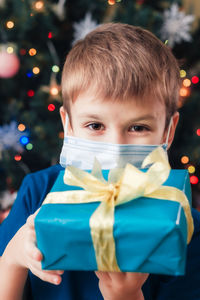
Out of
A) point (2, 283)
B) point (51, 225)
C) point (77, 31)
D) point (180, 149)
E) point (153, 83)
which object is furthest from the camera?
point (180, 149)

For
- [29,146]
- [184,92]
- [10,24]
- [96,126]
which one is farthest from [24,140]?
[96,126]

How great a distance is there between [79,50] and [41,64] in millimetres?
1087

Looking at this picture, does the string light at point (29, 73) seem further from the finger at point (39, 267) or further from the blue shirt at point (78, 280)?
the finger at point (39, 267)

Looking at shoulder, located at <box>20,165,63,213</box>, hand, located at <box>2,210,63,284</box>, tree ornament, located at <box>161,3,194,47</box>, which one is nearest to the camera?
hand, located at <box>2,210,63,284</box>

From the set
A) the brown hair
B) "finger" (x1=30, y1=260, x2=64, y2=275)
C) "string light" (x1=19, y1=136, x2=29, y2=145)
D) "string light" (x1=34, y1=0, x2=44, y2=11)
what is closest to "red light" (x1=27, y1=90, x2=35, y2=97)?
"string light" (x1=19, y1=136, x2=29, y2=145)

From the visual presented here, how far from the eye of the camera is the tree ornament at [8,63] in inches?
80.5

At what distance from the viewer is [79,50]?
1.19 metres

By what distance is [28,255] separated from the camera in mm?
745

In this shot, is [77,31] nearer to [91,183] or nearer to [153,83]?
[153,83]

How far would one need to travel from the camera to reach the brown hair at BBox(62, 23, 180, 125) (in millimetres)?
999

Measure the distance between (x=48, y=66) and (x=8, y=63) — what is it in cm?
26

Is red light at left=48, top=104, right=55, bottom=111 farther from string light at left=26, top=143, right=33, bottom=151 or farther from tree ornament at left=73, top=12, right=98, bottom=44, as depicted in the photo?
tree ornament at left=73, top=12, right=98, bottom=44

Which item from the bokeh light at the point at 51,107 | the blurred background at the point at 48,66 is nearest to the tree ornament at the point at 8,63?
the blurred background at the point at 48,66

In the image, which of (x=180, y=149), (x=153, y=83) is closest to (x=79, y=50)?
(x=153, y=83)
